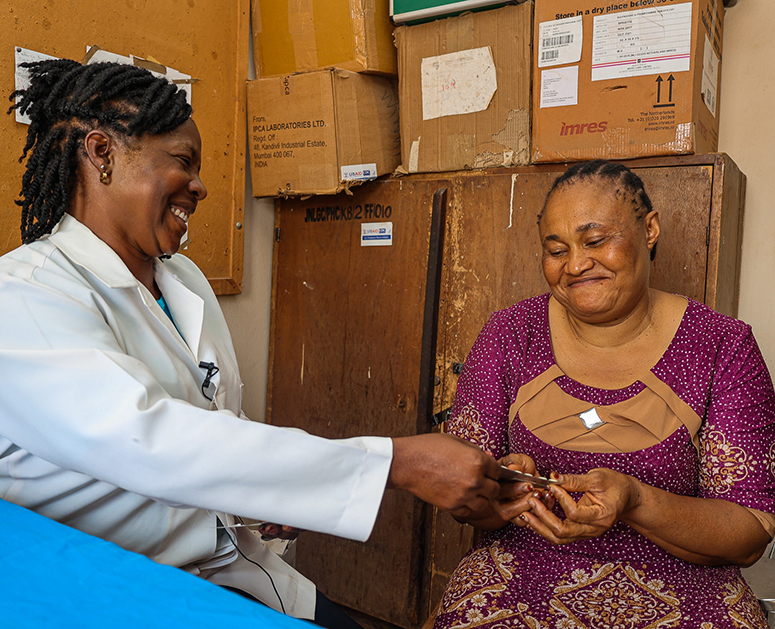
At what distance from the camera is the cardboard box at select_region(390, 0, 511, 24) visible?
2.15 meters

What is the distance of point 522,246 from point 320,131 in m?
0.91

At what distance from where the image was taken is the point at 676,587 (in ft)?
4.24

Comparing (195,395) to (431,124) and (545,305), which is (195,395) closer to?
(545,305)

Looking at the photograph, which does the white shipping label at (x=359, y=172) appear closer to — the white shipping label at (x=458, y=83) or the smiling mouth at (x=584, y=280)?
the white shipping label at (x=458, y=83)

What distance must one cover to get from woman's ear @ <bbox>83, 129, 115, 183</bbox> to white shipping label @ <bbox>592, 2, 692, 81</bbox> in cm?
150

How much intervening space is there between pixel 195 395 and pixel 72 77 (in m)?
0.67

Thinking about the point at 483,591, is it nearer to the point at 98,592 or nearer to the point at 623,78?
the point at 98,592

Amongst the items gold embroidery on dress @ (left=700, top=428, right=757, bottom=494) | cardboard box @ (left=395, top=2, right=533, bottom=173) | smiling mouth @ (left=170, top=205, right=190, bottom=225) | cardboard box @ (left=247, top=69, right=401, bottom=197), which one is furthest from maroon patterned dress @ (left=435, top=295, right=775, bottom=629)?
cardboard box @ (left=247, top=69, right=401, bottom=197)

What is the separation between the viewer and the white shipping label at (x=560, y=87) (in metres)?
2.01

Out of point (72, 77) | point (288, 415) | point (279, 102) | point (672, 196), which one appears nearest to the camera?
point (72, 77)

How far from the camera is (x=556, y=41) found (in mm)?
2029

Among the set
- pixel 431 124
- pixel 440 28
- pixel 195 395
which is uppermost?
pixel 440 28

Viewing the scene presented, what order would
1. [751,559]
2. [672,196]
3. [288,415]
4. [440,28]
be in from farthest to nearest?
[288,415], [440,28], [672,196], [751,559]

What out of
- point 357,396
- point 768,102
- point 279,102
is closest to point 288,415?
point 357,396
